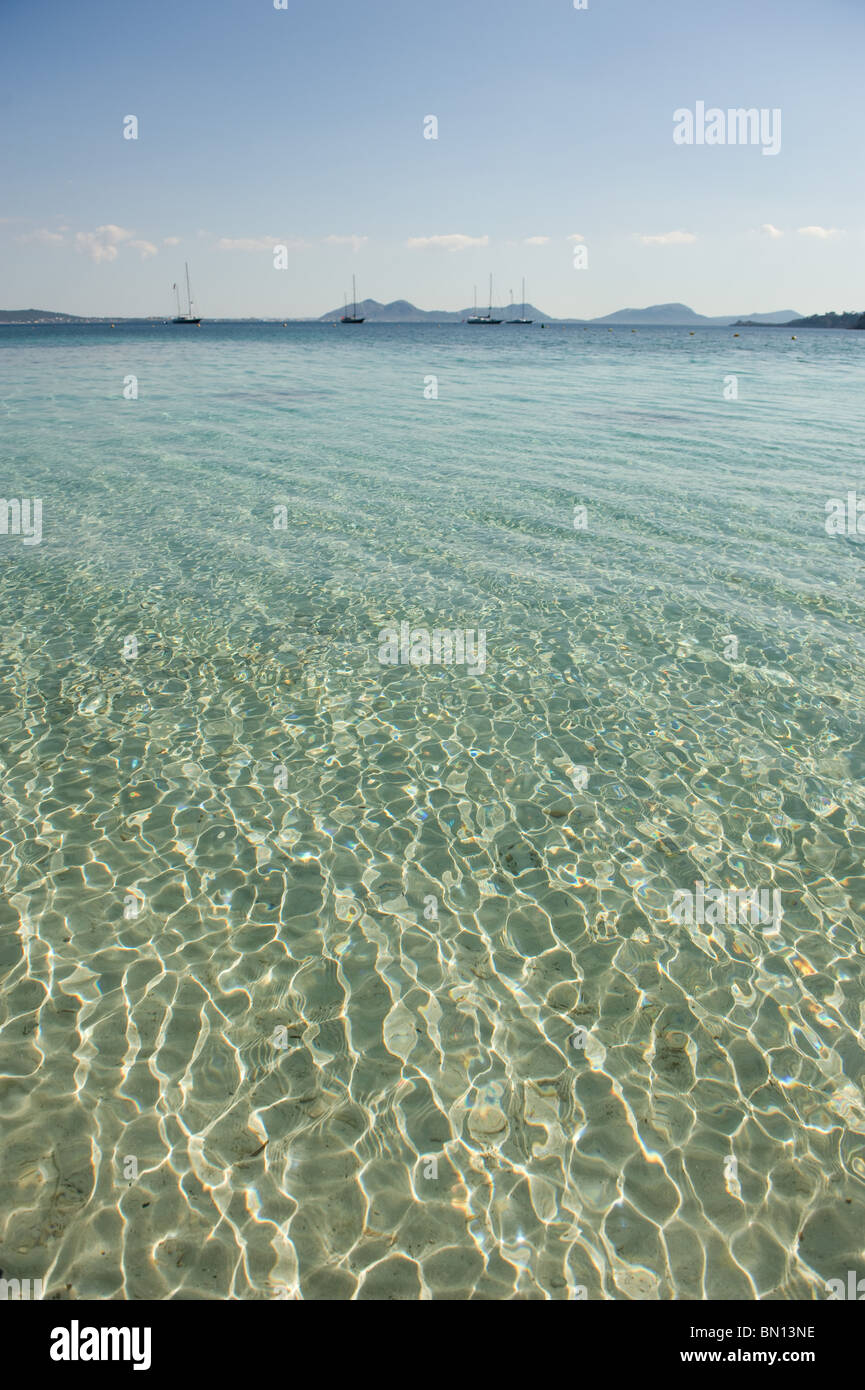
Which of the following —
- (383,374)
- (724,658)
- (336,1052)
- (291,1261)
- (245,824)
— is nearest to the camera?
(291,1261)

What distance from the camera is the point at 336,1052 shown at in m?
5.48

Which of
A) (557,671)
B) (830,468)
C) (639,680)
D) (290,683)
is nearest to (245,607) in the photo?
(290,683)

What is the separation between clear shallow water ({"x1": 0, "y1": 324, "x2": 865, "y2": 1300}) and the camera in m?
4.52

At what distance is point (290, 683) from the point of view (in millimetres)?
10344

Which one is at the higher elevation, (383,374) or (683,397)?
(383,374)

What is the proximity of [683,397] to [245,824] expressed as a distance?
4083cm

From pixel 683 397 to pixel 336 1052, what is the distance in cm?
4276

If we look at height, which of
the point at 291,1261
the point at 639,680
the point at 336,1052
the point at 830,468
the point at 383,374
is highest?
the point at 383,374

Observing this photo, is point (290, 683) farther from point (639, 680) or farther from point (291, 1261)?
point (291, 1261)

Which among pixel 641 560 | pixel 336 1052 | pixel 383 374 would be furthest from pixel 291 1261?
pixel 383 374

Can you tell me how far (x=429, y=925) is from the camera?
6.57 meters

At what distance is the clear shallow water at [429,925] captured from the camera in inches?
178

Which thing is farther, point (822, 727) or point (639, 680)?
point (639, 680)

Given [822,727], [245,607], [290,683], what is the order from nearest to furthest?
[822,727], [290,683], [245,607]
